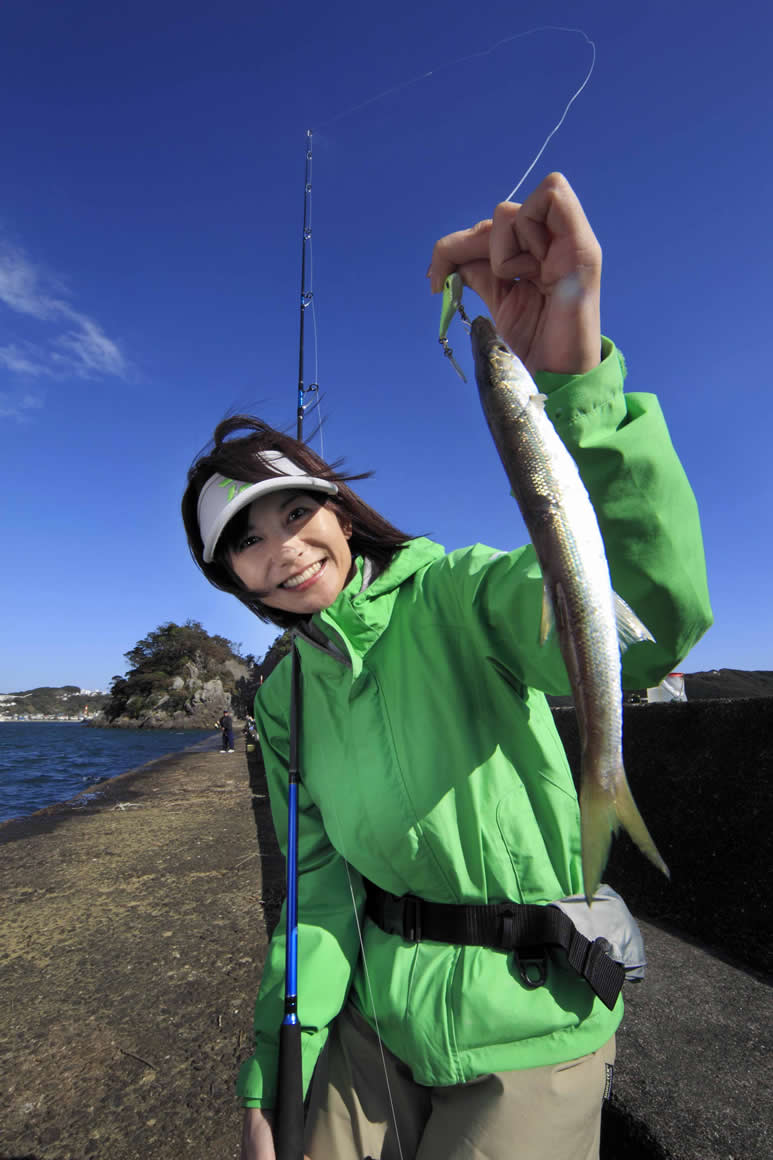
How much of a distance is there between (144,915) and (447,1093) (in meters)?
4.28

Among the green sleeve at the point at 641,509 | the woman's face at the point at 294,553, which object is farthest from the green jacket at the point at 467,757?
the woman's face at the point at 294,553

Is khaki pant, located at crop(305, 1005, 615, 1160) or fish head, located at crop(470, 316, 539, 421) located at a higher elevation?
fish head, located at crop(470, 316, 539, 421)

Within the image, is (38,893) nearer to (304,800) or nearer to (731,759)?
(304,800)

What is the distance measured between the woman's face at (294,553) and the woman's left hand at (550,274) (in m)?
0.95

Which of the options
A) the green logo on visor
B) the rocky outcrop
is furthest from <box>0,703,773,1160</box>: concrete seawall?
the rocky outcrop

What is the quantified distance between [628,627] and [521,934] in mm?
922

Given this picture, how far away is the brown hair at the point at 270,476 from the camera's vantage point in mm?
2281

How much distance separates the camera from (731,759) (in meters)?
3.29

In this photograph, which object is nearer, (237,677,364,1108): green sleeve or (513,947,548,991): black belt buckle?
(513,947,548,991): black belt buckle

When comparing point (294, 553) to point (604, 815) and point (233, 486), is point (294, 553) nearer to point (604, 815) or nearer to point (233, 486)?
point (233, 486)

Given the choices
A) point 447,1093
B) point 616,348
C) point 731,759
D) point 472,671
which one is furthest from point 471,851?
point 731,759

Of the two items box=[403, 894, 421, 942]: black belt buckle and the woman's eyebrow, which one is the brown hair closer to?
the woman's eyebrow

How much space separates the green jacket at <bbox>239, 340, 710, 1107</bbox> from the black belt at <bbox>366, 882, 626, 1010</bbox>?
3 centimetres

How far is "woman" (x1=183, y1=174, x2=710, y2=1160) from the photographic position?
1357 mm
